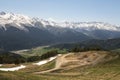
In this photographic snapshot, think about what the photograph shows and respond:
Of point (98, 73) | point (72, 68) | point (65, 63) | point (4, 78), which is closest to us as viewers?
point (4, 78)

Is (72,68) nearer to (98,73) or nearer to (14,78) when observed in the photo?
(98,73)

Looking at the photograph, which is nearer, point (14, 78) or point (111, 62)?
point (14, 78)

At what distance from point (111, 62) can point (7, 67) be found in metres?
54.1

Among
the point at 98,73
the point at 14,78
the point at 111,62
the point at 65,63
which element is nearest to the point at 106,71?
the point at 98,73

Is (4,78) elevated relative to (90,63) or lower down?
elevated

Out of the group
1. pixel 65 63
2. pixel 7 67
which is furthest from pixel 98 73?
pixel 7 67

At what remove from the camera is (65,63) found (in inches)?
4838

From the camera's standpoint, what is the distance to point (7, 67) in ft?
468

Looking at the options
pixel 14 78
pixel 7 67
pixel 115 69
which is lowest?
pixel 7 67

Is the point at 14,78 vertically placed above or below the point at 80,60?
above

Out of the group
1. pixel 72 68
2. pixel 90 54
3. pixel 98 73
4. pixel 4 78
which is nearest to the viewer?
pixel 4 78

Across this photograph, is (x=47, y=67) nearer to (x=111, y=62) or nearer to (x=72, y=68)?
(x=72, y=68)

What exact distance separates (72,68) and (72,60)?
611 inches

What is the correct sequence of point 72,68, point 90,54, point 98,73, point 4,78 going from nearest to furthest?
point 4,78 < point 98,73 < point 72,68 < point 90,54
